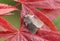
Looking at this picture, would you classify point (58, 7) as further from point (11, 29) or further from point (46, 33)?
point (11, 29)

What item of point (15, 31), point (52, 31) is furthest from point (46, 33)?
point (15, 31)

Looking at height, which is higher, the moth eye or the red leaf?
the moth eye

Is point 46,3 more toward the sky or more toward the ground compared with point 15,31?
more toward the sky

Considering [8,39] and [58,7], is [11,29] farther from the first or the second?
[58,7]

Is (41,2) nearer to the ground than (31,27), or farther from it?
farther from it

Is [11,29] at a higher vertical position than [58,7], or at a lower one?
lower

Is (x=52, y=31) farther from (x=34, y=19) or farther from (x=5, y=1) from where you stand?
(x=5, y=1)

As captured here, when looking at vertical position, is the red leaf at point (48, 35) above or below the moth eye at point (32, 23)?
below

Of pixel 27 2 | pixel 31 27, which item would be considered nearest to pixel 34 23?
pixel 31 27
